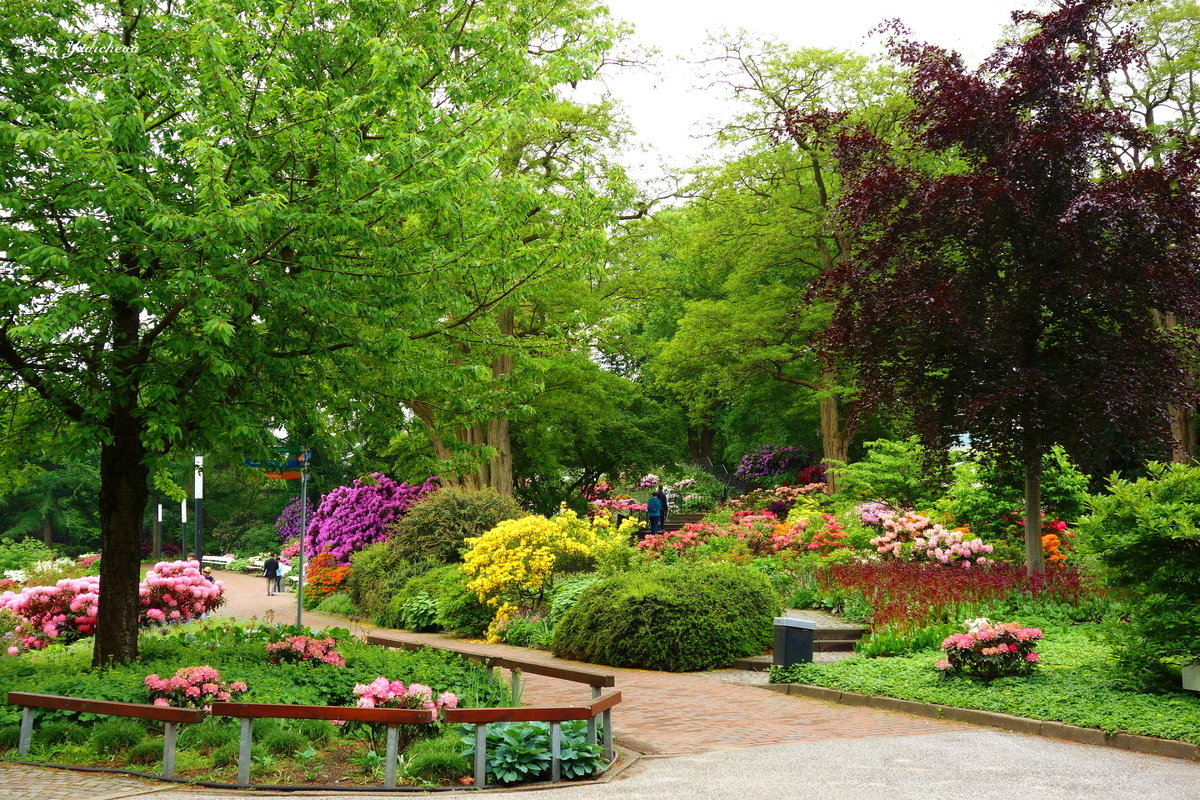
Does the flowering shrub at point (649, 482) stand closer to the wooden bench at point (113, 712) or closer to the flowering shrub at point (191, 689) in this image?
the flowering shrub at point (191, 689)

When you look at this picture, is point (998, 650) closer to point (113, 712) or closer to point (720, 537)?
point (113, 712)

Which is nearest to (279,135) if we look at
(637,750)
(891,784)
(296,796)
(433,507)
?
(296,796)

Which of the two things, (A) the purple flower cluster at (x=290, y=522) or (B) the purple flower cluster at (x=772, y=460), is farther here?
(A) the purple flower cluster at (x=290, y=522)

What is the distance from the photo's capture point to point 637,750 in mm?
8164

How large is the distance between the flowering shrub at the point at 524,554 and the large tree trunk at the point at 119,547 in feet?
22.5

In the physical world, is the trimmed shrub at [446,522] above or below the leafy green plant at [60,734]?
above

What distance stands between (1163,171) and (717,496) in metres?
27.7

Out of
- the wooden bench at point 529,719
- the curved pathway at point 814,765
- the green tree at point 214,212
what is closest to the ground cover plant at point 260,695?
the wooden bench at point 529,719

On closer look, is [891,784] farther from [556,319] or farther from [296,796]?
[556,319]

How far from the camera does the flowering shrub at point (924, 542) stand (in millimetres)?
16156

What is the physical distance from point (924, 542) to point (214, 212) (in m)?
12.7

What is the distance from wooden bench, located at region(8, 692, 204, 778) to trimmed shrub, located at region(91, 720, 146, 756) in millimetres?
110

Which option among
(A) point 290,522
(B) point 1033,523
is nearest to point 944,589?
(B) point 1033,523

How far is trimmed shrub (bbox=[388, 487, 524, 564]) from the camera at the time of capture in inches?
781
